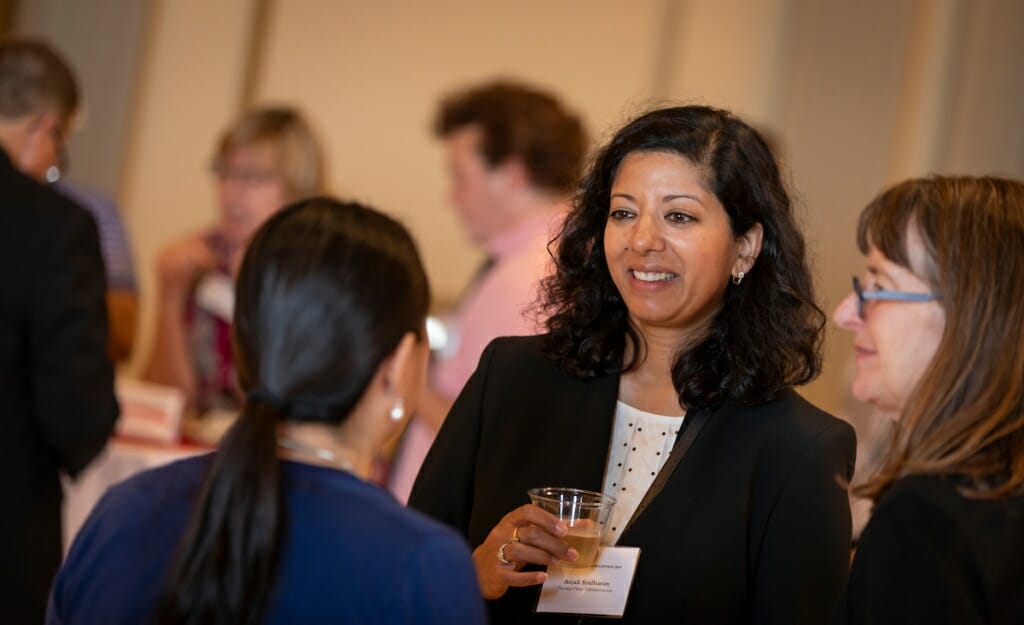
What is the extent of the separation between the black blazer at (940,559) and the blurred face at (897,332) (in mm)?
262

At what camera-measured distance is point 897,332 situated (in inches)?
77.1

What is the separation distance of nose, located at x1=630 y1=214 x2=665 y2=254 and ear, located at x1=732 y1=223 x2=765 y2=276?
0.16 meters

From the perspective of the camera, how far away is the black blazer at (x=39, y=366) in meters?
2.90

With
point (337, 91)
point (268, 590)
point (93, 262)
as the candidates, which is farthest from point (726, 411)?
point (337, 91)

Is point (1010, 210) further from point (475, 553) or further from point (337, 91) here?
point (337, 91)

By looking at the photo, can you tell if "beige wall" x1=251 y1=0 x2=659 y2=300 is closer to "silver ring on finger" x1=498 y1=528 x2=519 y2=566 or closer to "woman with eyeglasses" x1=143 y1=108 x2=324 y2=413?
"woman with eyeglasses" x1=143 y1=108 x2=324 y2=413

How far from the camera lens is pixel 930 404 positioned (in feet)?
5.86

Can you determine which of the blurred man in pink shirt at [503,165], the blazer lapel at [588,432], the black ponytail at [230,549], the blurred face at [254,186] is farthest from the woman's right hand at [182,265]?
the black ponytail at [230,549]

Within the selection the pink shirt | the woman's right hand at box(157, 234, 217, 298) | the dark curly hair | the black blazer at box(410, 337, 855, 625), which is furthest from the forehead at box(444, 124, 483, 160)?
the black blazer at box(410, 337, 855, 625)

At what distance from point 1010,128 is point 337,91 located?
2854 millimetres

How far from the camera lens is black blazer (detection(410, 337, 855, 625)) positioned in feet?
6.65

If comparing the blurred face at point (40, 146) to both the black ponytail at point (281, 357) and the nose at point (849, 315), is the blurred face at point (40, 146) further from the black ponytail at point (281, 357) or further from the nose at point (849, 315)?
the nose at point (849, 315)

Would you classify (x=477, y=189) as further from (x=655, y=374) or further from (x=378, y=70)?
(x=378, y=70)

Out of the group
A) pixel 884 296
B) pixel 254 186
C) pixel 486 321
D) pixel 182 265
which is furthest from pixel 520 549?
pixel 182 265
